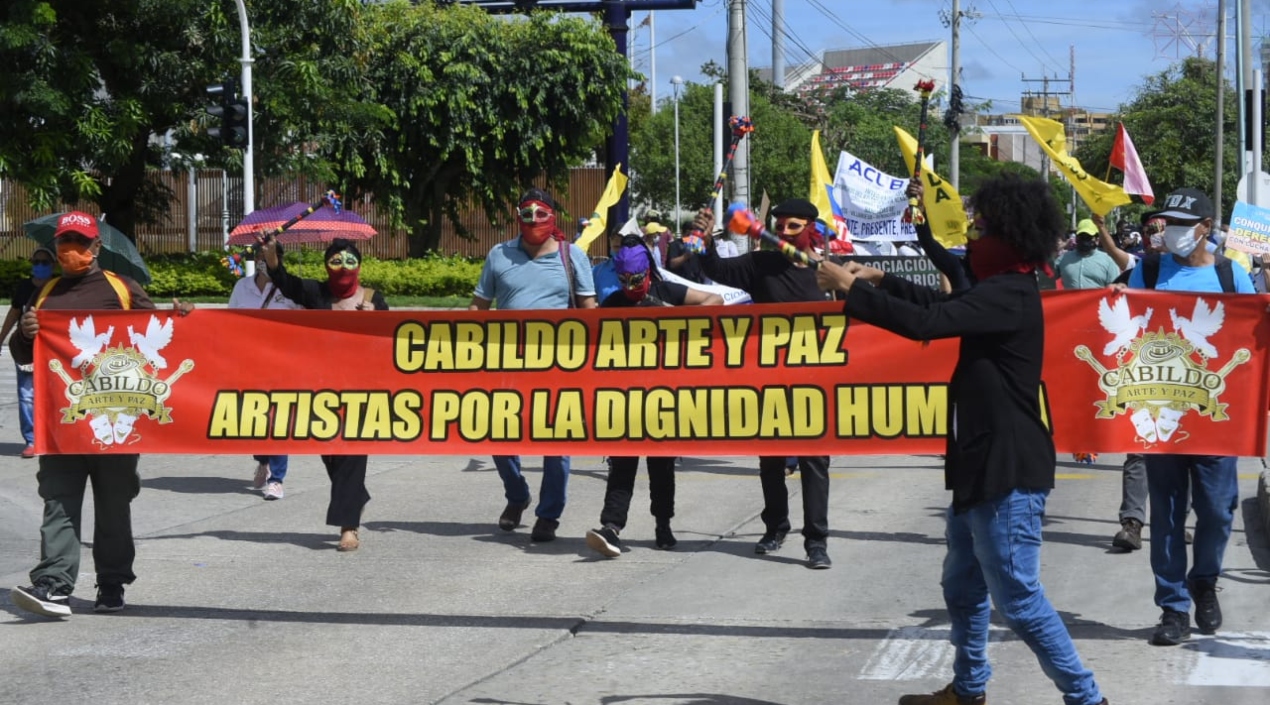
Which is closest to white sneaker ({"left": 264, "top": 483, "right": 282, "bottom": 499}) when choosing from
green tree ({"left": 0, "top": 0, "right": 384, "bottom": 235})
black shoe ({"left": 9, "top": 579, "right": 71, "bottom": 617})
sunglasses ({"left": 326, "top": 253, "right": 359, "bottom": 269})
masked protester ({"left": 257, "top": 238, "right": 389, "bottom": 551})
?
masked protester ({"left": 257, "top": 238, "right": 389, "bottom": 551})

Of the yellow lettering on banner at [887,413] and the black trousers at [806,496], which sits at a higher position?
the yellow lettering on banner at [887,413]

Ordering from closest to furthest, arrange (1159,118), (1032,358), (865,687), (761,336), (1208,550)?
(1032,358) → (865,687) → (1208,550) → (761,336) → (1159,118)

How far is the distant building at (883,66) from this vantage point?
478 ft

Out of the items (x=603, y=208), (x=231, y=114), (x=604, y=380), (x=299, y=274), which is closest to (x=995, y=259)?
(x=604, y=380)

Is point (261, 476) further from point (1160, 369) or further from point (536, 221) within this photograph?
point (1160, 369)

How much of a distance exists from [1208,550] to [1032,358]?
2.20m

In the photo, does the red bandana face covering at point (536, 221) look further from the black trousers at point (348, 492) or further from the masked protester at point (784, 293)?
the black trousers at point (348, 492)

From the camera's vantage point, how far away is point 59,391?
7.67m

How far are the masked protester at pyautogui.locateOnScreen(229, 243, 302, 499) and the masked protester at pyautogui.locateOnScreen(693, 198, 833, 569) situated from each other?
312cm

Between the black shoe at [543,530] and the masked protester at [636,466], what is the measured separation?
1.41ft

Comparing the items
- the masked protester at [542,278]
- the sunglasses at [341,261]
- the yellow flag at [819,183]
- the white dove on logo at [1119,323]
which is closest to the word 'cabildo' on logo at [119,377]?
the sunglasses at [341,261]

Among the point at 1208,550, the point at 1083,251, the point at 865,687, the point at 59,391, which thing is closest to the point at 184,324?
the point at 59,391

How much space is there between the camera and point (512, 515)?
9875 millimetres

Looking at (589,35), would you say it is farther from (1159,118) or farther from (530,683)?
(530,683)
